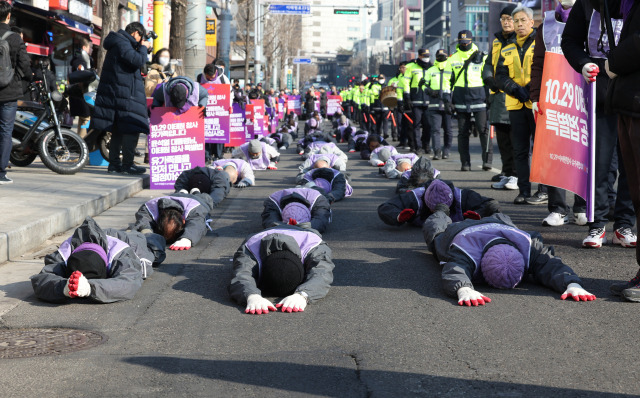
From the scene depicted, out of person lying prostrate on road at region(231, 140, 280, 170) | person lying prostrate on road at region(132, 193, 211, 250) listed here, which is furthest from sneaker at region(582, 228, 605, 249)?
person lying prostrate on road at region(231, 140, 280, 170)

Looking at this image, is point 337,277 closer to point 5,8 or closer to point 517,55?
point 517,55

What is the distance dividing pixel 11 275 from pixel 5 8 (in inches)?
225

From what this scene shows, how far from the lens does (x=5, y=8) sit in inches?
454

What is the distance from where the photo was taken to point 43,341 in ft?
16.6

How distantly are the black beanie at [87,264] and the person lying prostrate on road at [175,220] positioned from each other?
1.93 metres

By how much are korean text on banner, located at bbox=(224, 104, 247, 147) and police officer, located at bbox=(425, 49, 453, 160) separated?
450 cm

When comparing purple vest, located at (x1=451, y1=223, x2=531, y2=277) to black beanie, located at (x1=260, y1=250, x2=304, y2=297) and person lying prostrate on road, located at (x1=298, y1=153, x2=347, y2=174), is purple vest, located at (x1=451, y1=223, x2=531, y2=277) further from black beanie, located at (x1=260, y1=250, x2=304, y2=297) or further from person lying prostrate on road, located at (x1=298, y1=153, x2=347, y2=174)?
person lying prostrate on road, located at (x1=298, y1=153, x2=347, y2=174)

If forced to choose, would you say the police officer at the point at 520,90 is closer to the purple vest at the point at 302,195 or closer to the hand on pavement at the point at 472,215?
the hand on pavement at the point at 472,215

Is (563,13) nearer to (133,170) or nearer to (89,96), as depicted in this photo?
(133,170)

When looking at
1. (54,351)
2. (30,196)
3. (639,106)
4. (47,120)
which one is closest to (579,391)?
(639,106)

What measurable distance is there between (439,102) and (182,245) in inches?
470

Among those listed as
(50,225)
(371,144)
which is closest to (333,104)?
(371,144)

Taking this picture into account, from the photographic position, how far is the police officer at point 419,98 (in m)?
20.2

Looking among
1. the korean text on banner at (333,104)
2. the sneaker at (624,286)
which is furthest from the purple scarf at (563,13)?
the korean text on banner at (333,104)
